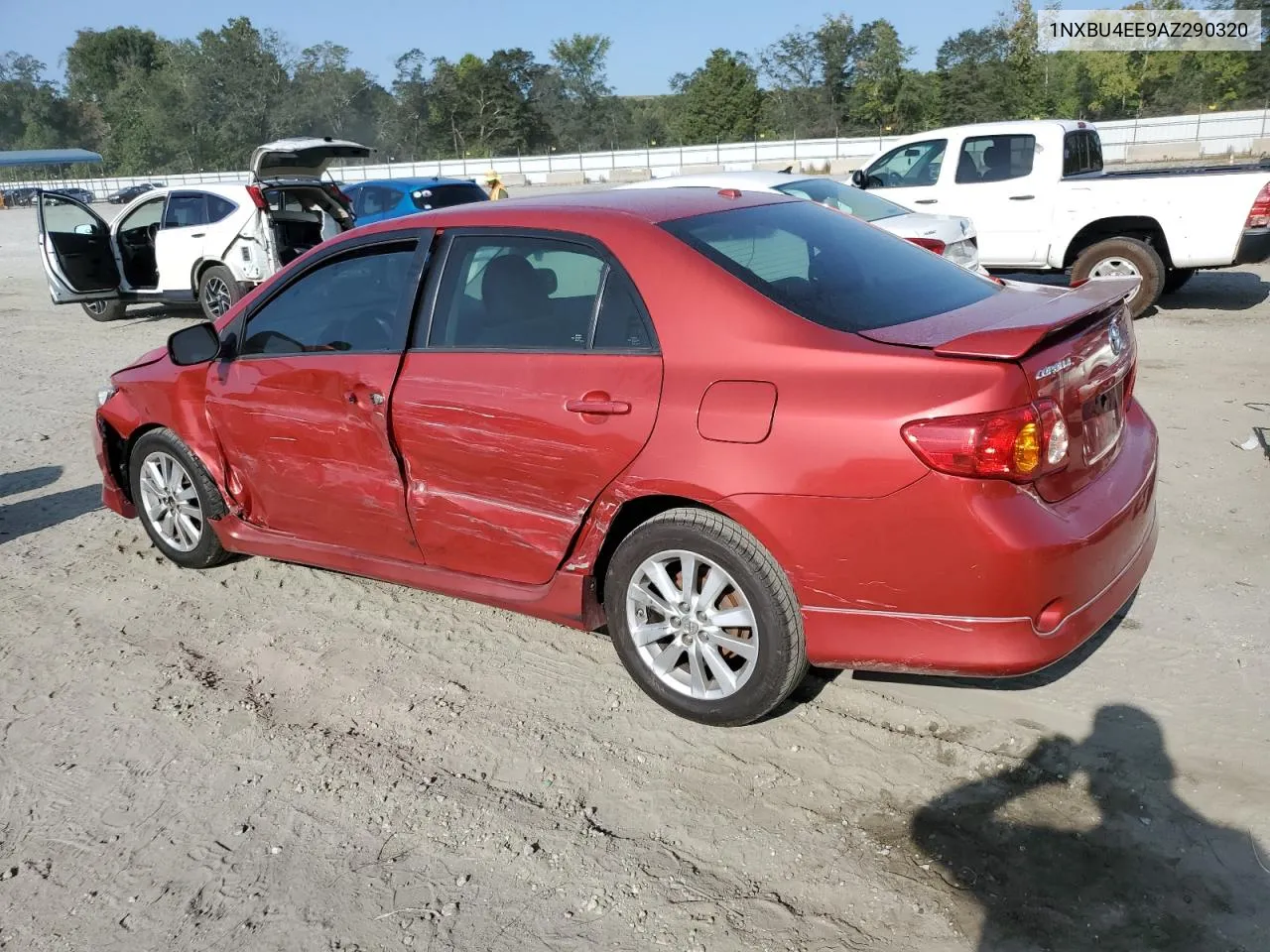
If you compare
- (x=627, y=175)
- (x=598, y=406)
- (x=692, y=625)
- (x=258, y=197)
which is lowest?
(x=692, y=625)

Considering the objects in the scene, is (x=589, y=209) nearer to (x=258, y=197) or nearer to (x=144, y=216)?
(x=258, y=197)

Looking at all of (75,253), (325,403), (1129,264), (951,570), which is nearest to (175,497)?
(325,403)

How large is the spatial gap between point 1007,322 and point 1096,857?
1.49 meters

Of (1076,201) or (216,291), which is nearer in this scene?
(1076,201)

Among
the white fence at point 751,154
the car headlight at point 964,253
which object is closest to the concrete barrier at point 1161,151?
the white fence at point 751,154

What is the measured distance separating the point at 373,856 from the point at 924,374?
205cm

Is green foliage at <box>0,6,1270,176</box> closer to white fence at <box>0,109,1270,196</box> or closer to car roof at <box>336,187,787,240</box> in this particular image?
white fence at <box>0,109,1270,196</box>

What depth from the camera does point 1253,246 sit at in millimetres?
9133

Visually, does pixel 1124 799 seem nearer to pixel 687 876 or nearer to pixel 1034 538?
pixel 1034 538

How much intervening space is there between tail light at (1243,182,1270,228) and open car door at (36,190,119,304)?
12265 millimetres

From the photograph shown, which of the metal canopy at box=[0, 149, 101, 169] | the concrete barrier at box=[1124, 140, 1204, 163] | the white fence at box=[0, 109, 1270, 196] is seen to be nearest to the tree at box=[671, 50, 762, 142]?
the white fence at box=[0, 109, 1270, 196]

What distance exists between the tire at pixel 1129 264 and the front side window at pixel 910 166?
79.2 inches

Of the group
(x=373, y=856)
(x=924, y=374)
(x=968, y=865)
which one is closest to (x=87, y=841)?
(x=373, y=856)

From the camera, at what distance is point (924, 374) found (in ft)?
9.32
